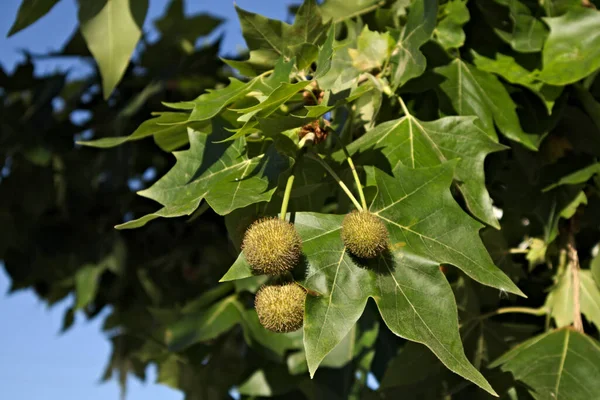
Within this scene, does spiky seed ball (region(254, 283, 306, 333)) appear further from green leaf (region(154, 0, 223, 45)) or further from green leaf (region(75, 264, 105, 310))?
green leaf (region(154, 0, 223, 45))

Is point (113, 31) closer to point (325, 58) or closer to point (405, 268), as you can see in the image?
point (325, 58)

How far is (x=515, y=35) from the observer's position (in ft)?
5.86

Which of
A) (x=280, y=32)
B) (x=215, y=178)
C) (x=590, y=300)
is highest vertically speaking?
(x=280, y=32)

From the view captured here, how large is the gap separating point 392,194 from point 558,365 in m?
0.57

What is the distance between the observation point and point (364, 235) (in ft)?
4.25

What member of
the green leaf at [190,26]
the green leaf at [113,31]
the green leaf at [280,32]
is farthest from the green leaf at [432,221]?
the green leaf at [190,26]

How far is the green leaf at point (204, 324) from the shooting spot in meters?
2.38

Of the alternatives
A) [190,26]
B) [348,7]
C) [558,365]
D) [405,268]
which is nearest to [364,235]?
[405,268]

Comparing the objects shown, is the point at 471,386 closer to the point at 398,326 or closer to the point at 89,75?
the point at 398,326

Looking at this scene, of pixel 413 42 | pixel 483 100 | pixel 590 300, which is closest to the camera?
pixel 413 42

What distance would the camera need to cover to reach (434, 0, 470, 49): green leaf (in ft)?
5.85

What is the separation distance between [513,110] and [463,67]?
Answer: 159 millimetres

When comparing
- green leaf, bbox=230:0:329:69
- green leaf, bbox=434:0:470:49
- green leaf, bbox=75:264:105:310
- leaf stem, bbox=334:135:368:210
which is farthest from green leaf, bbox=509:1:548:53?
green leaf, bbox=75:264:105:310

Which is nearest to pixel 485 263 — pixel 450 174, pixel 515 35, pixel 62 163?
pixel 450 174
